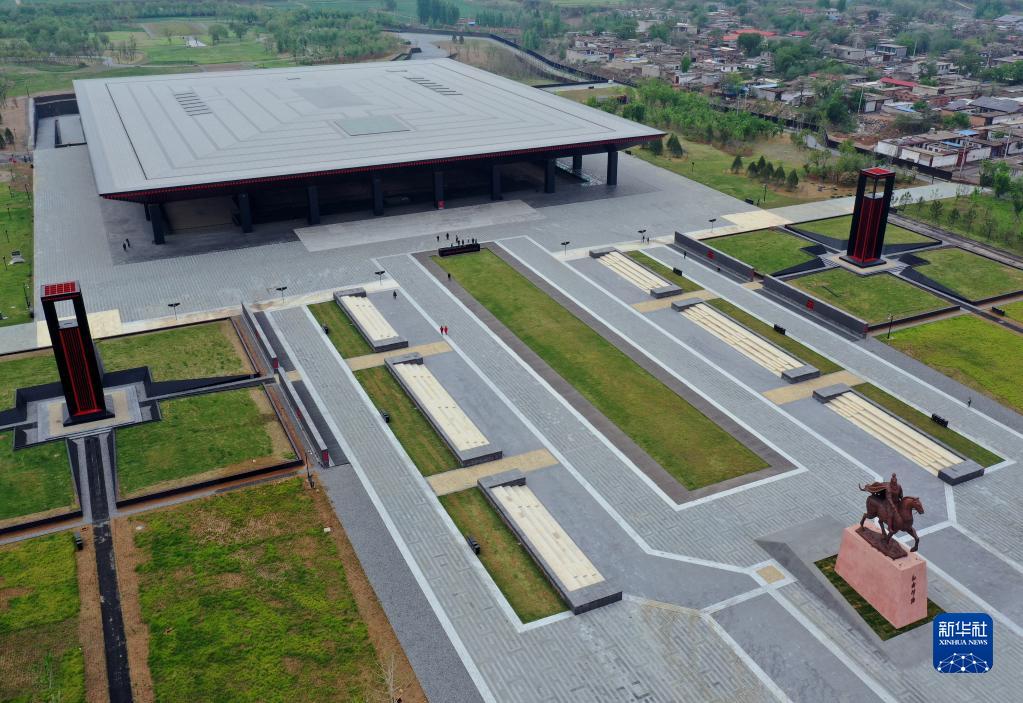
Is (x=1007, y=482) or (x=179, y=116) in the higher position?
(x=179, y=116)

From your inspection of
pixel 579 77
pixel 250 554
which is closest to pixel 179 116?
pixel 250 554

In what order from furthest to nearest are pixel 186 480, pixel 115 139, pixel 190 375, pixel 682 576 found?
pixel 115 139, pixel 190 375, pixel 186 480, pixel 682 576

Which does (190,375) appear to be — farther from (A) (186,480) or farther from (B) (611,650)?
(B) (611,650)

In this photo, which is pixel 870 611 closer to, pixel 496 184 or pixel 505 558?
pixel 505 558

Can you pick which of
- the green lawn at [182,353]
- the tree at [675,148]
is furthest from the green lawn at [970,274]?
the green lawn at [182,353]

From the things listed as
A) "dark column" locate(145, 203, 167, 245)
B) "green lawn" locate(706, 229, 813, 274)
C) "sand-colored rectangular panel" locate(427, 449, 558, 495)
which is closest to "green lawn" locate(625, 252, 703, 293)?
"green lawn" locate(706, 229, 813, 274)

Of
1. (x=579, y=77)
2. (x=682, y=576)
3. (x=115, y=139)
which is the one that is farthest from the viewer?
(x=579, y=77)

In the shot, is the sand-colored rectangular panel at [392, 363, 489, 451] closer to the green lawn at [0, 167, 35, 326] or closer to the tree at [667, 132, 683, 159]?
the green lawn at [0, 167, 35, 326]

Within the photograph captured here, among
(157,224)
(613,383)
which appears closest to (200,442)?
(613,383)

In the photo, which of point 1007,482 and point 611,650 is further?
point 1007,482
